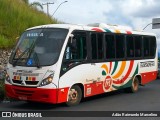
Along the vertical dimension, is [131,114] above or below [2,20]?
below

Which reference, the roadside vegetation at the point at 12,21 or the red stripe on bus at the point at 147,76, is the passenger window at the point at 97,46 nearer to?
the red stripe on bus at the point at 147,76

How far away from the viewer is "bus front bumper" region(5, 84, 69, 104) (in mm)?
11539

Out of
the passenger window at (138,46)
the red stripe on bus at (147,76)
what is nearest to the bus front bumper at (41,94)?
the passenger window at (138,46)

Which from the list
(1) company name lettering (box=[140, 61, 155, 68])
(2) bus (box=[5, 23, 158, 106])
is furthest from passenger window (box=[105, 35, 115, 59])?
(1) company name lettering (box=[140, 61, 155, 68])

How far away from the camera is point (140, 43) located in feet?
56.1

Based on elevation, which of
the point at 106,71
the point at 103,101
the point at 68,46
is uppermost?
the point at 68,46

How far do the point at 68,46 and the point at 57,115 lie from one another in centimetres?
235

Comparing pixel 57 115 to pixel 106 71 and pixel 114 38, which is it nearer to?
pixel 106 71

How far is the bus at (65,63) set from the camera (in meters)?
11.7

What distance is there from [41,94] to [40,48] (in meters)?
1.47

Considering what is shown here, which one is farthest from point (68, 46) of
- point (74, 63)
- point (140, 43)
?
point (140, 43)

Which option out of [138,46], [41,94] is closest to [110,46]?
[138,46]

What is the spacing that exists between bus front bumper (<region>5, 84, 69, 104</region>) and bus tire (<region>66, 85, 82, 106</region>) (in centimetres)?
42

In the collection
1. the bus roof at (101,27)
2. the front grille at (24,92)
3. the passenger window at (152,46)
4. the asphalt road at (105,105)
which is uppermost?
the bus roof at (101,27)
